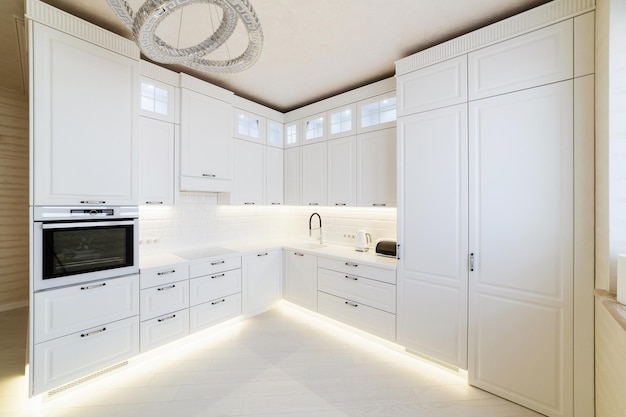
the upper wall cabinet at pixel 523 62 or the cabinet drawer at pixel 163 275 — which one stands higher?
the upper wall cabinet at pixel 523 62

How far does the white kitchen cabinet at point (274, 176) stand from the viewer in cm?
366

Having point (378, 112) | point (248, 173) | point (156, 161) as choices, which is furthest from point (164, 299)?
point (378, 112)

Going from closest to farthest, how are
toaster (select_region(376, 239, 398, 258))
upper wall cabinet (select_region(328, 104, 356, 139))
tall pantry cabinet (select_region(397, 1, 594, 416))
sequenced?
1. tall pantry cabinet (select_region(397, 1, 594, 416))
2. toaster (select_region(376, 239, 398, 258))
3. upper wall cabinet (select_region(328, 104, 356, 139))

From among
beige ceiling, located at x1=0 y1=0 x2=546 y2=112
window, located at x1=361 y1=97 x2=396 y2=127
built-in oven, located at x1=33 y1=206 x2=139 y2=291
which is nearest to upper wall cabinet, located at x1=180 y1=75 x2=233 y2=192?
beige ceiling, located at x1=0 y1=0 x2=546 y2=112

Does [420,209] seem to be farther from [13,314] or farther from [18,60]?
[13,314]

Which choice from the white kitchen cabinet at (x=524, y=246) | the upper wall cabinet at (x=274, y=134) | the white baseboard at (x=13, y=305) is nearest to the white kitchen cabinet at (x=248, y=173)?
the upper wall cabinet at (x=274, y=134)

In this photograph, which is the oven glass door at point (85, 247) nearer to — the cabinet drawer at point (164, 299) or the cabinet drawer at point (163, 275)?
the cabinet drawer at point (163, 275)

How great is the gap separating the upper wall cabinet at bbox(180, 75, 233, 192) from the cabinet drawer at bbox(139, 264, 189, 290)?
2.78 ft

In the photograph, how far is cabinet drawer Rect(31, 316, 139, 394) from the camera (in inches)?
68.5

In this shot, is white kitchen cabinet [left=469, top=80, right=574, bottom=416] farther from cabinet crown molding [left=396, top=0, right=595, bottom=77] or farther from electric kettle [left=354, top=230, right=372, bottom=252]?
electric kettle [left=354, top=230, right=372, bottom=252]

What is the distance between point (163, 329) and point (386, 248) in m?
2.36

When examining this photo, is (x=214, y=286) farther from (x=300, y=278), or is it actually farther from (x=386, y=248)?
(x=386, y=248)

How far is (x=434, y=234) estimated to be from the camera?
2170 millimetres

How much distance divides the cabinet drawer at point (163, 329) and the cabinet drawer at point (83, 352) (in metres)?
0.06
